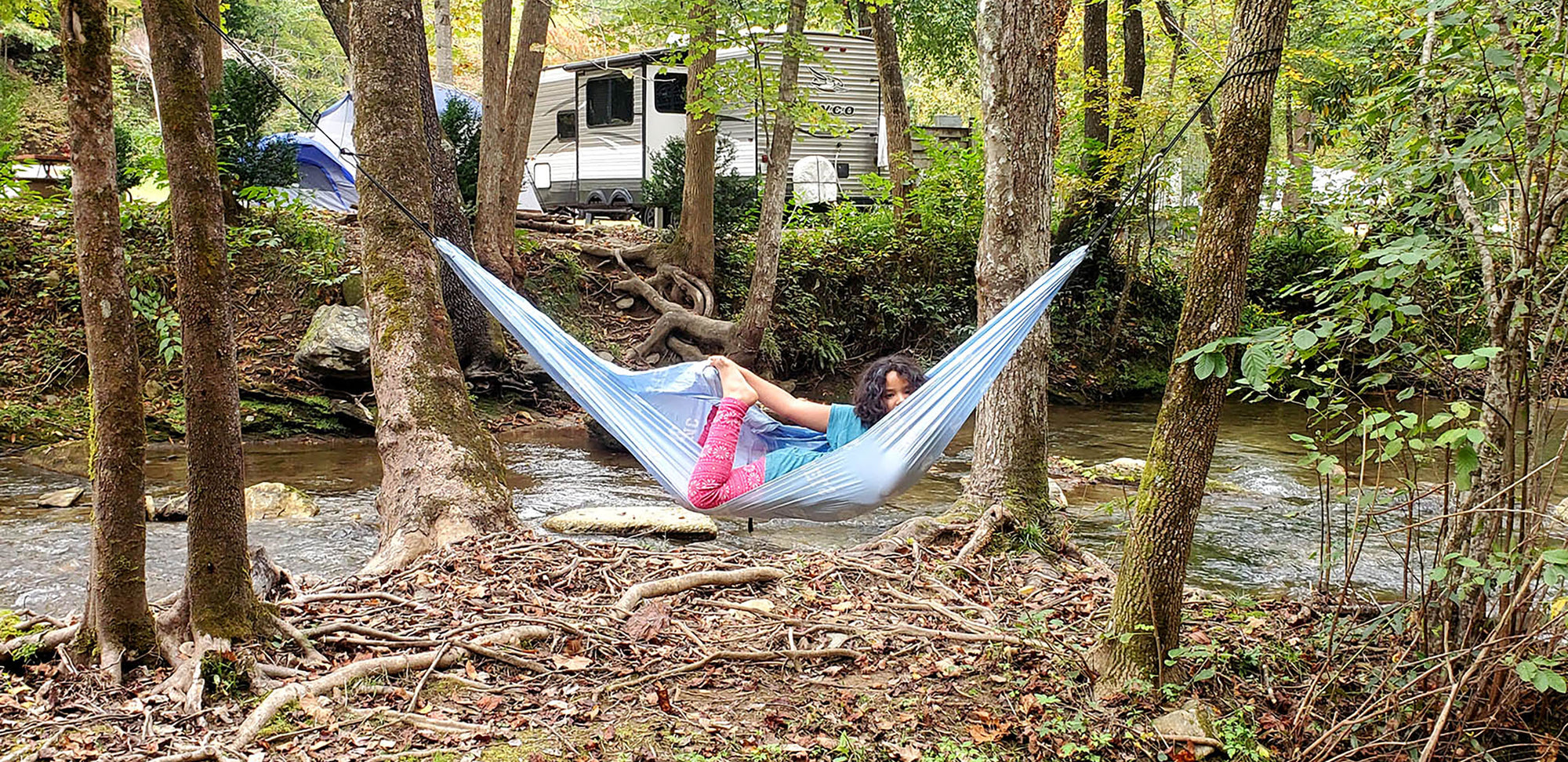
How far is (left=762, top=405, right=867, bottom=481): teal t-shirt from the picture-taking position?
3.02 m

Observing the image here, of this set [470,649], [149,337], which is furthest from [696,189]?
[470,649]

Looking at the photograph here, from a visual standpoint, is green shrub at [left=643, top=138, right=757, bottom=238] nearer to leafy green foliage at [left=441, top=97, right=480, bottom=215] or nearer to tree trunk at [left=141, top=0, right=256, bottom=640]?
leafy green foliage at [left=441, top=97, right=480, bottom=215]

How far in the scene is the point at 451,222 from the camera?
6090mm

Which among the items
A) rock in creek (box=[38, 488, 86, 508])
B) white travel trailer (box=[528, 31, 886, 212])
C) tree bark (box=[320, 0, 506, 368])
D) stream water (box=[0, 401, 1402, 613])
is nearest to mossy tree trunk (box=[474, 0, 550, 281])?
tree bark (box=[320, 0, 506, 368])

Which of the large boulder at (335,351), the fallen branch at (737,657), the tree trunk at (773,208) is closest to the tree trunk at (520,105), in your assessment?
the large boulder at (335,351)

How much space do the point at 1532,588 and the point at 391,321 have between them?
302 centimetres

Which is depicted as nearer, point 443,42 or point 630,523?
point 630,523

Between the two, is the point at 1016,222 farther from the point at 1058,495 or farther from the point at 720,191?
the point at 720,191

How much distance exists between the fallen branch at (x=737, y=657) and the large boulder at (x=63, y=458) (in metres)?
3.91

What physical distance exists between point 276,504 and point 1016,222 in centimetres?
318

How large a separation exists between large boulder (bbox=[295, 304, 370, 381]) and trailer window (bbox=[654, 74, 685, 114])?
390cm

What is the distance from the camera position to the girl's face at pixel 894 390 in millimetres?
3158

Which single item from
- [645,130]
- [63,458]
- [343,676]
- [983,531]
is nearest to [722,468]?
[983,531]

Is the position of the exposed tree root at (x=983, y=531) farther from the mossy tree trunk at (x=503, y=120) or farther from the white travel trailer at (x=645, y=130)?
the white travel trailer at (x=645, y=130)
